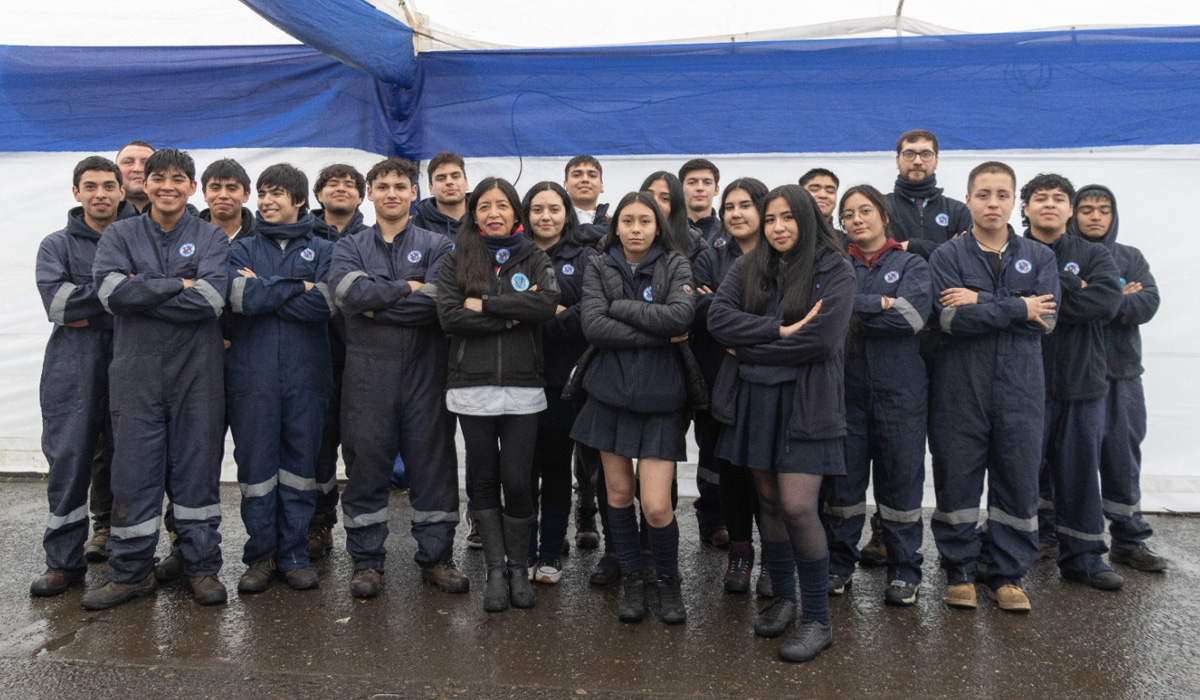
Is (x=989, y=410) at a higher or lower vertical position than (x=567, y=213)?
lower

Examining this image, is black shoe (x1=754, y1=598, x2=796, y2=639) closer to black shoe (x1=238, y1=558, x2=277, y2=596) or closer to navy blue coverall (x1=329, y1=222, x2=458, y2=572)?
navy blue coverall (x1=329, y1=222, x2=458, y2=572)

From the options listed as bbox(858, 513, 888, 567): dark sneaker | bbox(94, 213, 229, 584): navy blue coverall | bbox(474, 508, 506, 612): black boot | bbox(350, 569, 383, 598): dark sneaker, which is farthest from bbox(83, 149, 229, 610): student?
bbox(858, 513, 888, 567): dark sneaker

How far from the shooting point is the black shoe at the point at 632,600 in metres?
3.71

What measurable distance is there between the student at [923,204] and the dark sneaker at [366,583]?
10.0ft

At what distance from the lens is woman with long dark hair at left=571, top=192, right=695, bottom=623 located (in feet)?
11.8

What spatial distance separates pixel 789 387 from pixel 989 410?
3.46 ft

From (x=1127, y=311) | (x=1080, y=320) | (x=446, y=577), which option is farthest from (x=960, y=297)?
(x=446, y=577)

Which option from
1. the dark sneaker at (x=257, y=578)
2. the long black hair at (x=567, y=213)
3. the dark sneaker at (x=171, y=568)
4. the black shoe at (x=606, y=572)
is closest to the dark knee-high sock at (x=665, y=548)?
the black shoe at (x=606, y=572)

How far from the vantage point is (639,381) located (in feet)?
11.8

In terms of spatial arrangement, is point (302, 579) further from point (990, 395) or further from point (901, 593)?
point (990, 395)

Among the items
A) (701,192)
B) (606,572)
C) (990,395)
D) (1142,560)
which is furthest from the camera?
(701,192)

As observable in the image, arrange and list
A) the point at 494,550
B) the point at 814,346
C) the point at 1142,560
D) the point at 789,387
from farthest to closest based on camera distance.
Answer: the point at 1142,560
the point at 494,550
the point at 789,387
the point at 814,346

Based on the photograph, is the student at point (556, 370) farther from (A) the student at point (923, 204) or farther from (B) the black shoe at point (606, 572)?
(A) the student at point (923, 204)

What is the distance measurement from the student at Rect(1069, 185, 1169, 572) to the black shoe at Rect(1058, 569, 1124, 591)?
37cm
